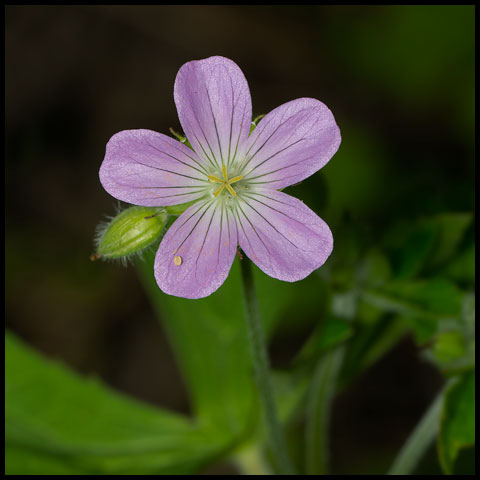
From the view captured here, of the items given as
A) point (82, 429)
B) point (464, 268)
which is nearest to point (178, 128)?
point (82, 429)

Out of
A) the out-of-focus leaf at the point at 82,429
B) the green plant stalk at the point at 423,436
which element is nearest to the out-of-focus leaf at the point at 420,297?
the green plant stalk at the point at 423,436

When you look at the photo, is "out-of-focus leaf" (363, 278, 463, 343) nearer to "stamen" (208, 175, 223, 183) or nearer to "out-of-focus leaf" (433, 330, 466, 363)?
"out-of-focus leaf" (433, 330, 466, 363)

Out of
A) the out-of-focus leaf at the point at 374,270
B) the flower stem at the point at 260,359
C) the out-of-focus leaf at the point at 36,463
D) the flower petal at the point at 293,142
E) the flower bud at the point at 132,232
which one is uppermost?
the flower petal at the point at 293,142

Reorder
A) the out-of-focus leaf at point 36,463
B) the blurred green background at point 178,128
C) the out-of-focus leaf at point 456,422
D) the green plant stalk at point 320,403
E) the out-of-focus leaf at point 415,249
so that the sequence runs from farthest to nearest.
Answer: the blurred green background at point 178,128 < the out-of-focus leaf at point 36,463 < the green plant stalk at point 320,403 < the out-of-focus leaf at point 415,249 < the out-of-focus leaf at point 456,422

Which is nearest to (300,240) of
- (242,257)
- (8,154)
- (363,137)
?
(242,257)

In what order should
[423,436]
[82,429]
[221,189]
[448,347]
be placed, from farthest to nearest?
[82,429]
[423,436]
[448,347]
[221,189]

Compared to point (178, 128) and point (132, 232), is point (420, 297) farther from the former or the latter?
point (178, 128)

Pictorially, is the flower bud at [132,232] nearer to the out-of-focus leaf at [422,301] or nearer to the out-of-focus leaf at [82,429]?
the out-of-focus leaf at [422,301]
